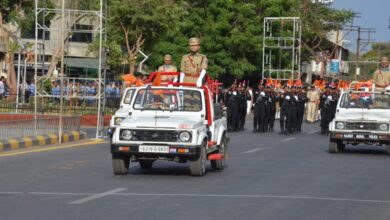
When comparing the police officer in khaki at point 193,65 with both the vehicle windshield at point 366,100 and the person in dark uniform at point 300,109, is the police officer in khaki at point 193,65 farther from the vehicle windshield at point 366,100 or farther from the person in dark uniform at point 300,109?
the person in dark uniform at point 300,109

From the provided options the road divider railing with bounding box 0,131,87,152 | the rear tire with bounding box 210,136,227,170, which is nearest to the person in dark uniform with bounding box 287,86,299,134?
the road divider railing with bounding box 0,131,87,152

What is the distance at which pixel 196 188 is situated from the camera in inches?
591

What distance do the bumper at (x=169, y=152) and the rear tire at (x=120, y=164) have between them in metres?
0.31

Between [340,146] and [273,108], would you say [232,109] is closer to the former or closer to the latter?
[273,108]

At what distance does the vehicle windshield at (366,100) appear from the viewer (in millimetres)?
24234

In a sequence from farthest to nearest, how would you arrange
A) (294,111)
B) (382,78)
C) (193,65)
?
(294,111)
(382,78)
(193,65)

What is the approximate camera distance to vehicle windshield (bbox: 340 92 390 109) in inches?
954

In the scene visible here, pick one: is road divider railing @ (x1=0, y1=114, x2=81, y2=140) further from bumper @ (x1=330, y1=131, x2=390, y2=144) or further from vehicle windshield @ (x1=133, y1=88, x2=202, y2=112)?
bumper @ (x1=330, y1=131, x2=390, y2=144)

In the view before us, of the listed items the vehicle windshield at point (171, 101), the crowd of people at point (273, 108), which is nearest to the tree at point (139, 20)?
the crowd of people at point (273, 108)

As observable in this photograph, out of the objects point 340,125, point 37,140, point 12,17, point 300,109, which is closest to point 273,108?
point 300,109

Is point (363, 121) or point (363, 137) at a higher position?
point (363, 121)

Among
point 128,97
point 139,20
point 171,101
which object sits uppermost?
point 139,20

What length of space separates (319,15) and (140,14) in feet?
88.1

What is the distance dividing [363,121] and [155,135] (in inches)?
356
